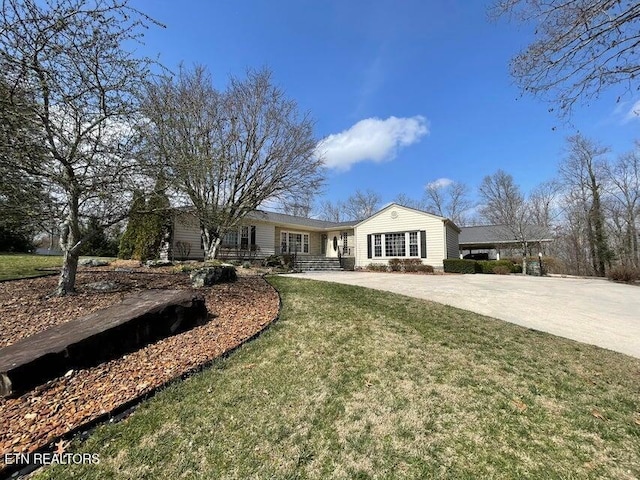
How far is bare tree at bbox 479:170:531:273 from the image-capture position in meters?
20.4

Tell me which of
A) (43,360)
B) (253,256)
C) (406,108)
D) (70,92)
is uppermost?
(406,108)

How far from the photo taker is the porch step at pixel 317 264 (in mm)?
18002

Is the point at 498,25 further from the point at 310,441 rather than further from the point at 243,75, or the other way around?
the point at 243,75

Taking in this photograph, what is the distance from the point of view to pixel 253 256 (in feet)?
60.0

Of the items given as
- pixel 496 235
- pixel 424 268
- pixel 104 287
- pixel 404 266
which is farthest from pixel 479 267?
pixel 104 287

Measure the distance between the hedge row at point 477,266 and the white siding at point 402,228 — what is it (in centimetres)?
60

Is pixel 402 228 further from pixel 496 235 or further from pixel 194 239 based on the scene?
pixel 194 239

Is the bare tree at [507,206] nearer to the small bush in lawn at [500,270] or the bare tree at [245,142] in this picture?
the small bush in lawn at [500,270]

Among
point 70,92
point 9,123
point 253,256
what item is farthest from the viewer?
point 253,256

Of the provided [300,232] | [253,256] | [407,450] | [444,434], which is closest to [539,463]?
[444,434]

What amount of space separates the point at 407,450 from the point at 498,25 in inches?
181

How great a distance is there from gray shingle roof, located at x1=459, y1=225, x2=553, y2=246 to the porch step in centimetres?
1200

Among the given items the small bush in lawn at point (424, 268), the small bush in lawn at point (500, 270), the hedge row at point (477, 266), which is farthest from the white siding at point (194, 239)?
the small bush in lawn at point (500, 270)

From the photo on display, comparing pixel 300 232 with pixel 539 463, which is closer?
pixel 539 463
